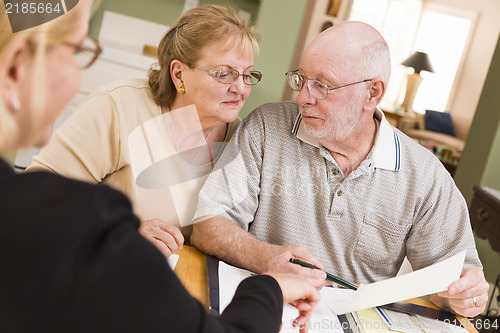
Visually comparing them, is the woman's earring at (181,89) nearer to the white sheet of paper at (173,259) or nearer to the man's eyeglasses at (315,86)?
the man's eyeglasses at (315,86)

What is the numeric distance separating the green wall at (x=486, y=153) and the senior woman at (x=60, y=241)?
3.46m

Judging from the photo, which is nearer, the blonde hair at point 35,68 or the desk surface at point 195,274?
the blonde hair at point 35,68

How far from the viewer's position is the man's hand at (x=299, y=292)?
929mm

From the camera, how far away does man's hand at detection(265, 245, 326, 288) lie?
1.23 meters

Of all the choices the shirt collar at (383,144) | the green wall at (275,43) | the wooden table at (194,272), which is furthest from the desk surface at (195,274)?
the green wall at (275,43)

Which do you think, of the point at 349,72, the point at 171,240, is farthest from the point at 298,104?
the point at 171,240

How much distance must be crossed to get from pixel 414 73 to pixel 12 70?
851 centimetres

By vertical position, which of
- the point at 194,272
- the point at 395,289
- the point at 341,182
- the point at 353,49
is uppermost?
the point at 353,49

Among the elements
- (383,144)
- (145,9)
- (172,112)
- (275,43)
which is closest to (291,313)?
(383,144)

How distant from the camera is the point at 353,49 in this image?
5.22 feet

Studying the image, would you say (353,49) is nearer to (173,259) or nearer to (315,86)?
(315,86)

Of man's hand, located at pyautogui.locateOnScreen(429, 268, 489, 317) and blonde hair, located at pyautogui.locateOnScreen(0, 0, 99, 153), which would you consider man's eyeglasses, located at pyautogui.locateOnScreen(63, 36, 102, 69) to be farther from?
man's hand, located at pyautogui.locateOnScreen(429, 268, 489, 317)

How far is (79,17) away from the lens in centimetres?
68

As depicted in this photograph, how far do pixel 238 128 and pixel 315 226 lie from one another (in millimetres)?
391
